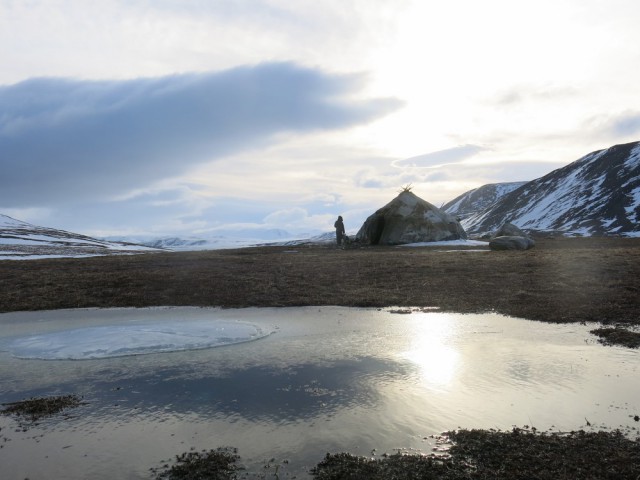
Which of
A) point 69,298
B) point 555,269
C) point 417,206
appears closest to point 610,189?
point 417,206

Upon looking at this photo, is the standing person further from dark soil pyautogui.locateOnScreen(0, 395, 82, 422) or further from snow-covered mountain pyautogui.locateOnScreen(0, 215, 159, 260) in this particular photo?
dark soil pyautogui.locateOnScreen(0, 395, 82, 422)

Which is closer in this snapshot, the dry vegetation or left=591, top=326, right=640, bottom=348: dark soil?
the dry vegetation

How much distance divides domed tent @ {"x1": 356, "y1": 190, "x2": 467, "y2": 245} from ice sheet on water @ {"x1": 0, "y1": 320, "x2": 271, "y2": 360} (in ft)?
174

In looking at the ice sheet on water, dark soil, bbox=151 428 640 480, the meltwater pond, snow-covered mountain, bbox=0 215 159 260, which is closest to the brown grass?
the meltwater pond

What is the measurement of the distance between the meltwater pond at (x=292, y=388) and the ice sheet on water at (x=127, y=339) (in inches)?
2.9

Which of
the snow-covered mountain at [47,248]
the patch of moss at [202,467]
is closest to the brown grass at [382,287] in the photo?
the patch of moss at [202,467]

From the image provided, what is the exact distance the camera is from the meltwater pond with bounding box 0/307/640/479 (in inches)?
300

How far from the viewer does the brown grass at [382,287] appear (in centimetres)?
2100

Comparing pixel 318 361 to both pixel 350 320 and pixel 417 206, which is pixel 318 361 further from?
pixel 417 206

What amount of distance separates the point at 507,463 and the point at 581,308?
1518 cm

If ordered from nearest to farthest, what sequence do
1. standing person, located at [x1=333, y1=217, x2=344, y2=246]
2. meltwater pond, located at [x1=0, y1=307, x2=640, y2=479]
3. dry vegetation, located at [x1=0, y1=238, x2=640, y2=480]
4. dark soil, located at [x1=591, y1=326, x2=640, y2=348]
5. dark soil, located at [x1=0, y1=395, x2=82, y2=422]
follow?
dry vegetation, located at [x1=0, y1=238, x2=640, y2=480] → meltwater pond, located at [x1=0, y1=307, x2=640, y2=479] → dark soil, located at [x1=0, y1=395, x2=82, y2=422] → dark soil, located at [x1=591, y1=326, x2=640, y2=348] → standing person, located at [x1=333, y1=217, x2=344, y2=246]

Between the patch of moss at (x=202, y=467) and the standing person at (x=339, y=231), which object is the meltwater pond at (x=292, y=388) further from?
the standing person at (x=339, y=231)

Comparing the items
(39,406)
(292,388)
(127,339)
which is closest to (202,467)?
(292,388)

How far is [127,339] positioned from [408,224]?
57.2 meters
